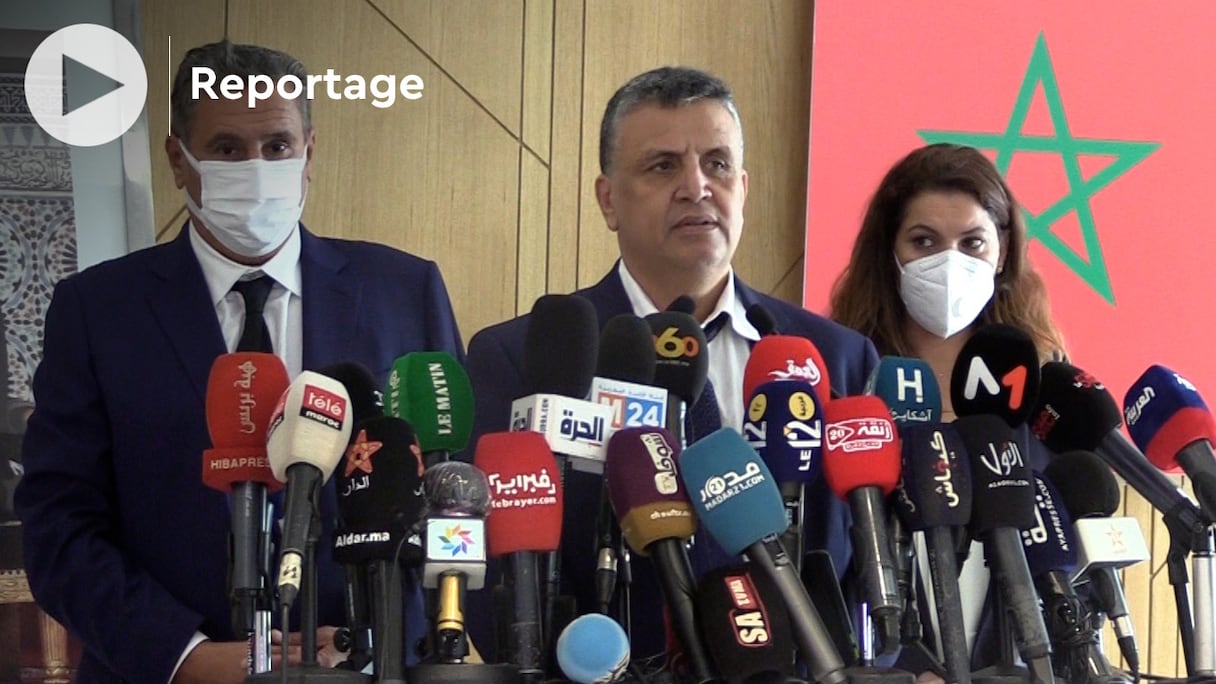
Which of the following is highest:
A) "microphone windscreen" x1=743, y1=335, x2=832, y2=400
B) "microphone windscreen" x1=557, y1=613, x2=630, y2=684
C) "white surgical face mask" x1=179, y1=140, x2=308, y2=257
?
"white surgical face mask" x1=179, y1=140, x2=308, y2=257

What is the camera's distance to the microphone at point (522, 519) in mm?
1421

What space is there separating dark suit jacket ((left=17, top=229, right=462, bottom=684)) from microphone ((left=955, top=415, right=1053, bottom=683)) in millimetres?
819

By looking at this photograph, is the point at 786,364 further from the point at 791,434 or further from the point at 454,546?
the point at 454,546

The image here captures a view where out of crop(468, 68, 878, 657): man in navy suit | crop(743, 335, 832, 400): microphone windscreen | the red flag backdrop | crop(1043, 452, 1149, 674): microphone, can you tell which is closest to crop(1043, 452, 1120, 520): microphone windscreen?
crop(1043, 452, 1149, 674): microphone

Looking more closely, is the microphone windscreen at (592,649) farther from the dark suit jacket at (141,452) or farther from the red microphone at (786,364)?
the dark suit jacket at (141,452)

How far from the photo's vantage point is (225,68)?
7.66 ft

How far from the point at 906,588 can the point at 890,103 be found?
2.37 m

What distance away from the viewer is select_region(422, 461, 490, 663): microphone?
1350mm

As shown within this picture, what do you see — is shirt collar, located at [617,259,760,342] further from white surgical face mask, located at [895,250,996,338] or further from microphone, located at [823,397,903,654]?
microphone, located at [823,397,903,654]

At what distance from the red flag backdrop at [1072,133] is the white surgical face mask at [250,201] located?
5.09 feet

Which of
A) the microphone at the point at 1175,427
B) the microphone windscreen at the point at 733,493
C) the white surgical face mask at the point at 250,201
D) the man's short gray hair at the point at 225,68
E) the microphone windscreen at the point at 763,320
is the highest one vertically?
the man's short gray hair at the point at 225,68

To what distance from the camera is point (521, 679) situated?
4.57 ft

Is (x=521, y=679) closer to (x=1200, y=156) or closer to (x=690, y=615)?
(x=690, y=615)

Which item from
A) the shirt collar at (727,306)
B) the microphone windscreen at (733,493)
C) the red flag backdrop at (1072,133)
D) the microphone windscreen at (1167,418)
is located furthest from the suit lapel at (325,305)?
the red flag backdrop at (1072,133)
